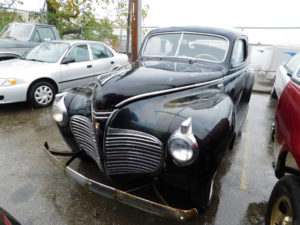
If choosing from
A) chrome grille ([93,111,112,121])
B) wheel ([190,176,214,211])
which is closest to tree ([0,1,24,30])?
chrome grille ([93,111,112,121])

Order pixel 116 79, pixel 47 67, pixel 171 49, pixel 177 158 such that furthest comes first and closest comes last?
pixel 47 67 < pixel 171 49 < pixel 116 79 < pixel 177 158

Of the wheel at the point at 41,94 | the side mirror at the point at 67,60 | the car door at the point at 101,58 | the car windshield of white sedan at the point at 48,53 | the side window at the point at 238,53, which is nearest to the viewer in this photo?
the side window at the point at 238,53

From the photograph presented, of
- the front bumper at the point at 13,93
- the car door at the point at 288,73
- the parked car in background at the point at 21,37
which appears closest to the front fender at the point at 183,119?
the car door at the point at 288,73

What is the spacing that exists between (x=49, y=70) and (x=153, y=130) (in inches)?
171

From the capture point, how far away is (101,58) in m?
6.32

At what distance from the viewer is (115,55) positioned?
681 centimetres

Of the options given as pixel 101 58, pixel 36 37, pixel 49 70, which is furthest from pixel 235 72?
pixel 36 37

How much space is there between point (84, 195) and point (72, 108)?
1.03 m

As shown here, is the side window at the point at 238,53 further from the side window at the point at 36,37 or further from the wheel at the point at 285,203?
the side window at the point at 36,37

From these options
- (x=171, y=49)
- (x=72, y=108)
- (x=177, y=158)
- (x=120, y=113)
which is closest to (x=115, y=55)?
(x=171, y=49)

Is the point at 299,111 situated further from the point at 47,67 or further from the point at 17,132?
the point at 47,67

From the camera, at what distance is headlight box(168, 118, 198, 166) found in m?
1.63

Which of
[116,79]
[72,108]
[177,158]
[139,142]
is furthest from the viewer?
[72,108]

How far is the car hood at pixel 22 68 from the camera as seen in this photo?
188 inches
